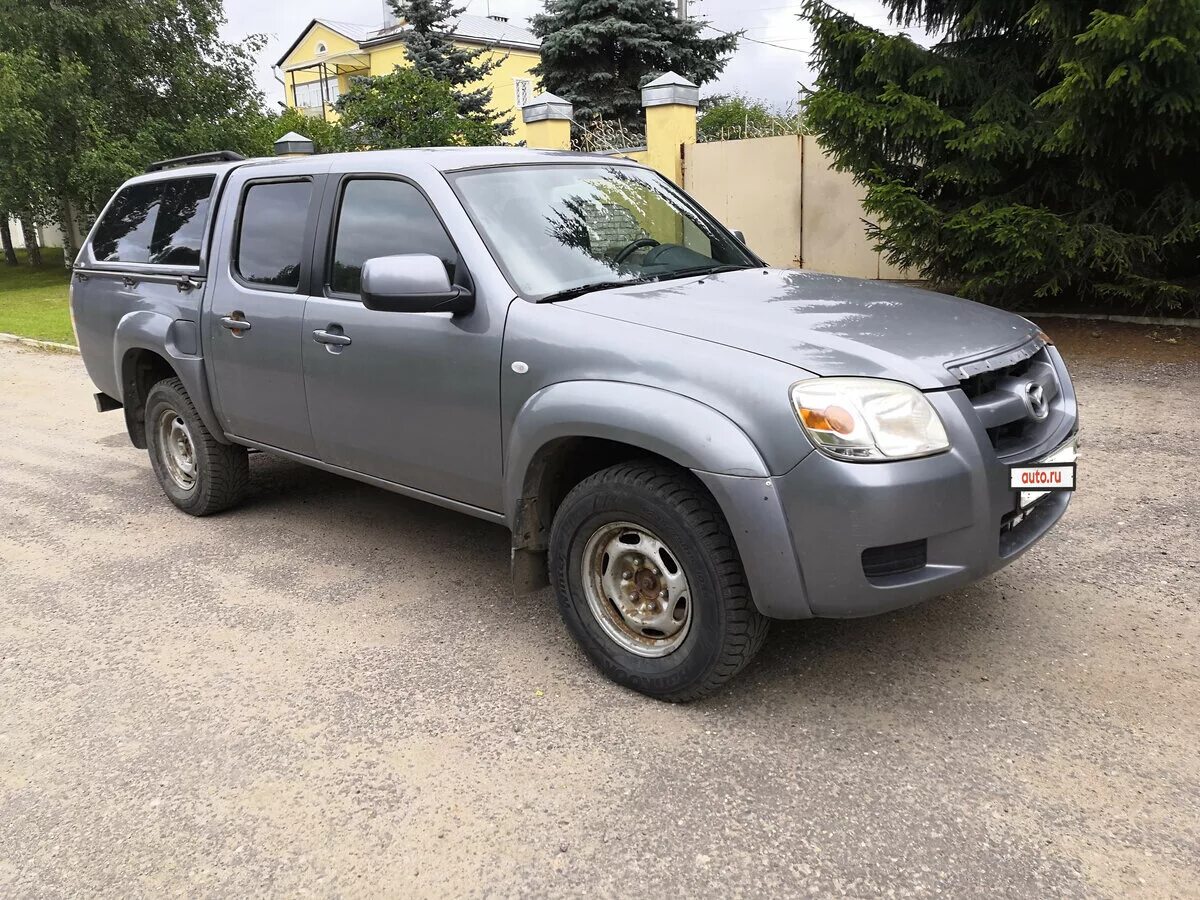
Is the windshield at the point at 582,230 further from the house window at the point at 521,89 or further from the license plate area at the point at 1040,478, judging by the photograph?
the house window at the point at 521,89

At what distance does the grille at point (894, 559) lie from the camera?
117 inches

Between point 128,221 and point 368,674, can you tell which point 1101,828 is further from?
point 128,221

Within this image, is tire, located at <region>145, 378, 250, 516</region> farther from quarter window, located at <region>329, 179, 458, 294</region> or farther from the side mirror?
the side mirror

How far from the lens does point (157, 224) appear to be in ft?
18.7

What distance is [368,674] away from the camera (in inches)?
149

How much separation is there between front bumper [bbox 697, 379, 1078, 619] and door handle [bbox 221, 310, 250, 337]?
2847mm

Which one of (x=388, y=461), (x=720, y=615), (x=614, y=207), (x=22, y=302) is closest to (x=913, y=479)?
(x=720, y=615)

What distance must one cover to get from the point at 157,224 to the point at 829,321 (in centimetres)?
418

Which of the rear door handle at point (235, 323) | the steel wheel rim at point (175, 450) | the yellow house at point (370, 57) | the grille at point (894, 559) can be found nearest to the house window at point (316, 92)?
the yellow house at point (370, 57)

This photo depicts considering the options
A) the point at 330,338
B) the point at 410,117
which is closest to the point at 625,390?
the point at 330,338

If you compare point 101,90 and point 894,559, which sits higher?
point 101,90

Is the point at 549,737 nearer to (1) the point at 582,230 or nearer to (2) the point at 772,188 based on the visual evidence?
(1) the point at 582,230

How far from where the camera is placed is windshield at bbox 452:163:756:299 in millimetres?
3867

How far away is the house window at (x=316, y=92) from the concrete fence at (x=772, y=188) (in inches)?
1534
